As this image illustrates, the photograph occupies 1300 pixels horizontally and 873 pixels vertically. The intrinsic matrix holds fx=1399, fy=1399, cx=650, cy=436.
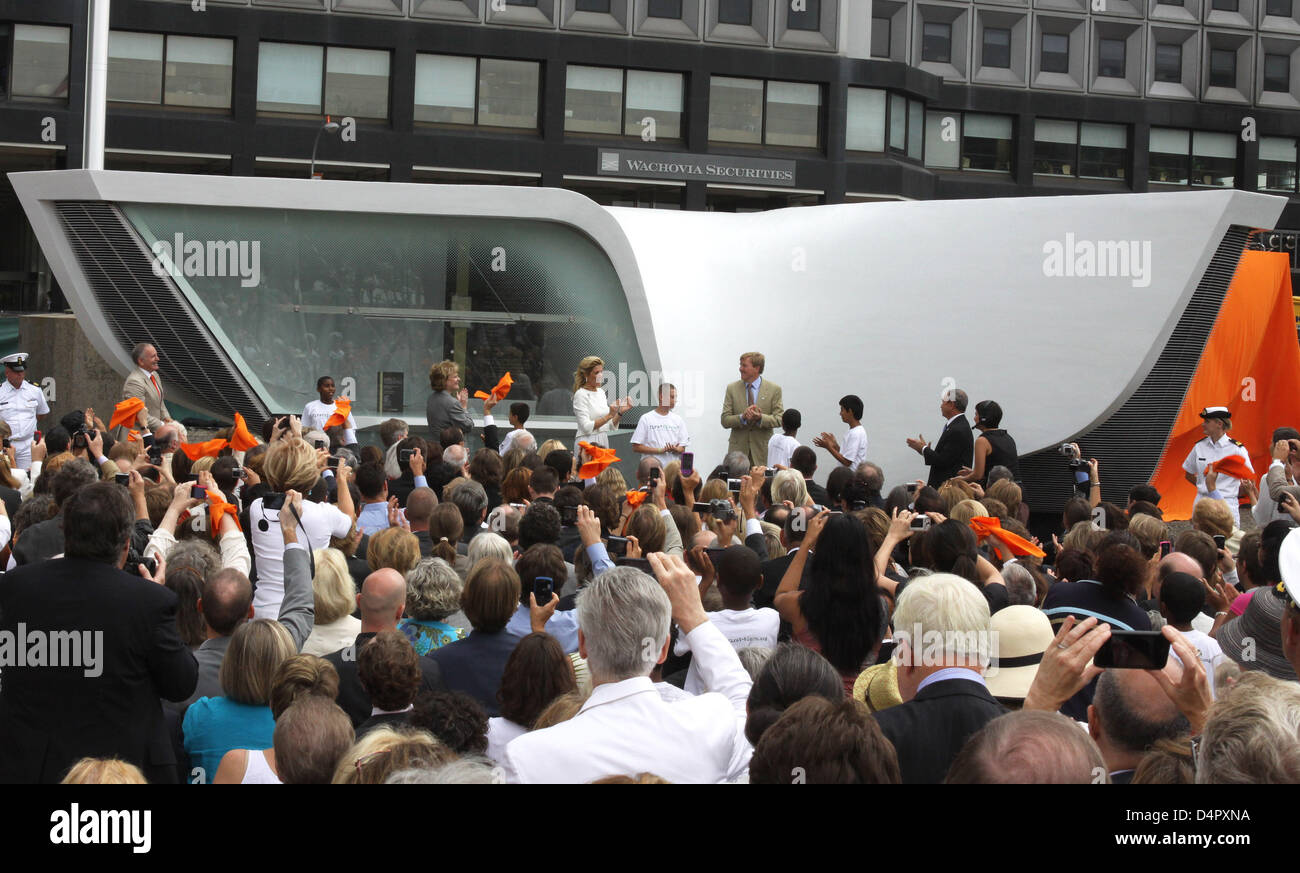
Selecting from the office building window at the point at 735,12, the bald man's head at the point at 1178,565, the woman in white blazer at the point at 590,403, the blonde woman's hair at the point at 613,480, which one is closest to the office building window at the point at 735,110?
the office building window at the point at 735,12

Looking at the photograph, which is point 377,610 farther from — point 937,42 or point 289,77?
point 937,42

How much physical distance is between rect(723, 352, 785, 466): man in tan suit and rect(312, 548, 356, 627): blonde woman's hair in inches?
328

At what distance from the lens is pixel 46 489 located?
742 cm

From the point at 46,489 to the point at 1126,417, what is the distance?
10524 mm

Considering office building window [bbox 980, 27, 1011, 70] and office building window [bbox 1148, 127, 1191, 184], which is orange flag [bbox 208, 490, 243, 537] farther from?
office building window [bbox 1148, 127, 1191, 184]

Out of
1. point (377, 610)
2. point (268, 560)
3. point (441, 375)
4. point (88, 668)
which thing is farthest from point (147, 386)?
point (88, 668)

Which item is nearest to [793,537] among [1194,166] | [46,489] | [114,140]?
[46,489]

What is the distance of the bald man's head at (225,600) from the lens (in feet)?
15.8

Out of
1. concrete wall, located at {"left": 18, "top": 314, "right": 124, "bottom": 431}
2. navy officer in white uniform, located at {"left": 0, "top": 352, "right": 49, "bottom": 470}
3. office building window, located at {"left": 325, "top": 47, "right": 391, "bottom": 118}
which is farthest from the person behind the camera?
office building window, located at {"left": 325, "top": 47, "right": 391, "bottom": 118}

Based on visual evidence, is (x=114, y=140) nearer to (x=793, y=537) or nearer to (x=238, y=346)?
(x=238, y=346)

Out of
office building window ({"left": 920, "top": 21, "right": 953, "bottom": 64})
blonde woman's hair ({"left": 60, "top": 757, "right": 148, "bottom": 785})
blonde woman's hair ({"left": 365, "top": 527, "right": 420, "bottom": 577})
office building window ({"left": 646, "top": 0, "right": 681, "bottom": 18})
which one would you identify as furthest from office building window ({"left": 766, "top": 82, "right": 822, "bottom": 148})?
blonde woman's hair ({"left": 60, "top": 757, "right": 148, "bottom": 785})

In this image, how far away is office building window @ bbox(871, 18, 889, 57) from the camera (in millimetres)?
40531

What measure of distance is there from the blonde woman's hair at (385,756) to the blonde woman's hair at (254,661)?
38.0 inches

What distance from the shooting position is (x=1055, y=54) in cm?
4222
